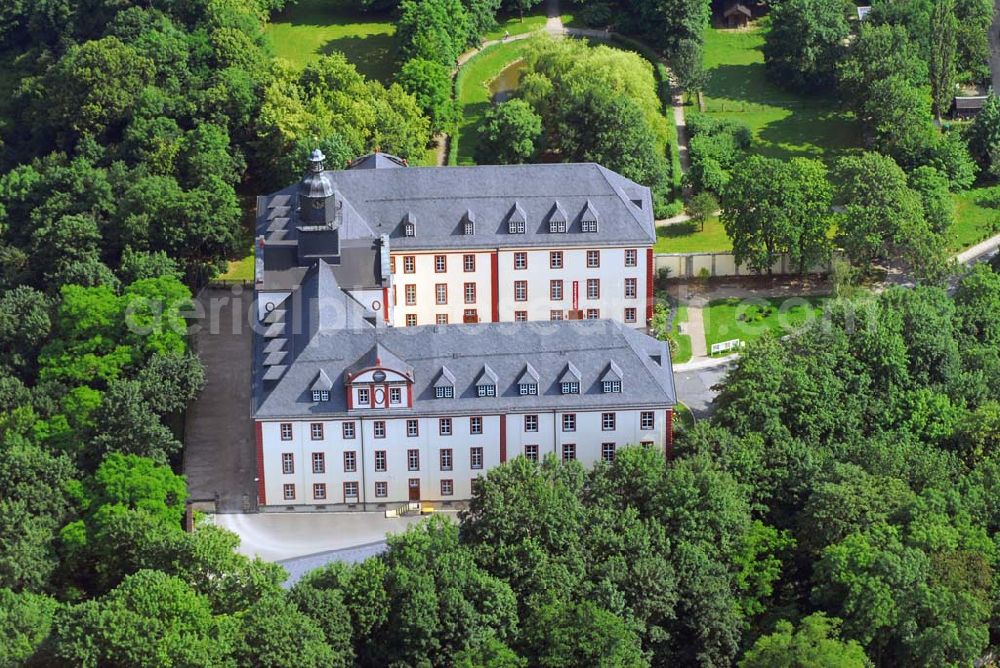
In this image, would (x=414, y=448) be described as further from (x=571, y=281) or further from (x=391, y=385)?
(x=571, y=281)

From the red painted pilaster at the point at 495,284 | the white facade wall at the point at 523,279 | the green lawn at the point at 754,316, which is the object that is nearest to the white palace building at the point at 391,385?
the white facade wall at the point at 523,279

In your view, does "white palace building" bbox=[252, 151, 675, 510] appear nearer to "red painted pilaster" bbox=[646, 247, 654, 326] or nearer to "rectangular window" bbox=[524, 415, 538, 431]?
"rectangular window" bbox=[524, 415, 538, 431]

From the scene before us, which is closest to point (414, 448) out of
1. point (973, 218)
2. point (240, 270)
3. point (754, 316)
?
point (754, 316)

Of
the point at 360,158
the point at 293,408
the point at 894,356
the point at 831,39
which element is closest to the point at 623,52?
the point at 831,39

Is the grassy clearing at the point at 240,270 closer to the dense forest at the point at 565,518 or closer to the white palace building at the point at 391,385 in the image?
the dense forest at the point at 565,518

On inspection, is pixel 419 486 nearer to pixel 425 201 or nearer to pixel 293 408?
pixel 293 408

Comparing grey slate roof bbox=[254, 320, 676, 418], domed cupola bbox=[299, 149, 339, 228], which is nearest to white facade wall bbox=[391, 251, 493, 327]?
domed cupola bbox=[299, 149, 339, 228]
